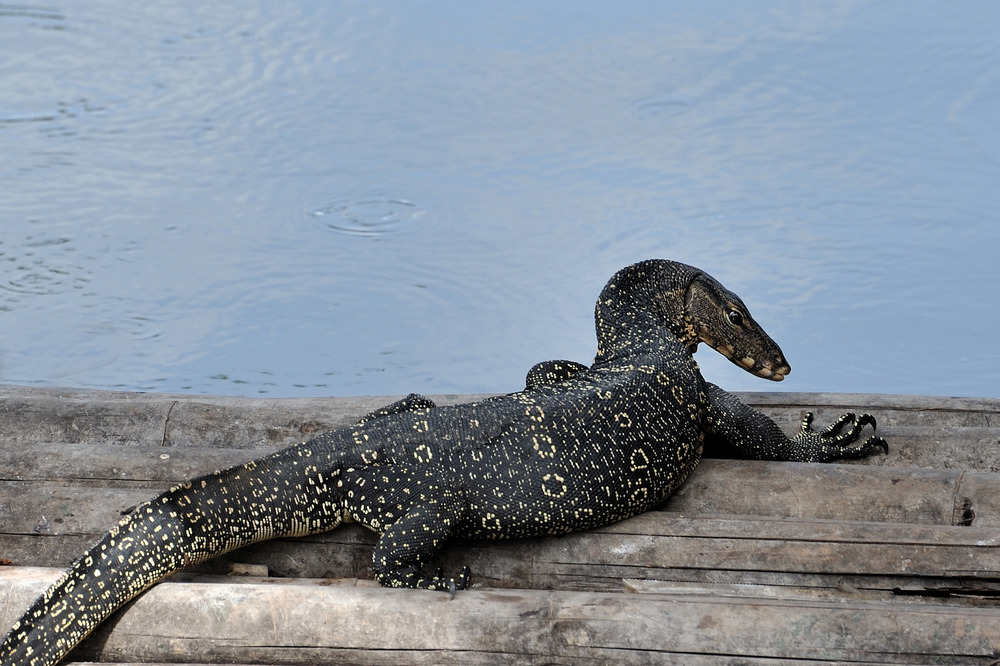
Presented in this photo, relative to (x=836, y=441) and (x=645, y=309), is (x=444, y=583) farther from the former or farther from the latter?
(x=836, y=441)

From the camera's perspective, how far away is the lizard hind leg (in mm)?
4055

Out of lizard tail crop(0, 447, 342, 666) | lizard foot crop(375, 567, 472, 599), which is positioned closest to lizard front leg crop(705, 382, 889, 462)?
lizard foot crop(375, 567, 472, 599)

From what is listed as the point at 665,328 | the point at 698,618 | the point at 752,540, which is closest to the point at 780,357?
the point at 665,328

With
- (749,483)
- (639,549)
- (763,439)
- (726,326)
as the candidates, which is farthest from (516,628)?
(726,326)

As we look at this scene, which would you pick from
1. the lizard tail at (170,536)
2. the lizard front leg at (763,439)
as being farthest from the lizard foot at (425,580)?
the lizard front leg at (763,439)

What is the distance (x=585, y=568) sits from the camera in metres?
4.21

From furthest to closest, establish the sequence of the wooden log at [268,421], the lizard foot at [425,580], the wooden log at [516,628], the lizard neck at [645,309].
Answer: the lizard neck at [645,309], the wooden log at [268,421], the lizard foot at [425,580], the wooden log at [516,628]

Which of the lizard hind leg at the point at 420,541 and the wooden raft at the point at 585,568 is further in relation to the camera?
the lizard hind leg at the point at 420,541

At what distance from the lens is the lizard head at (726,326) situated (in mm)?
5477

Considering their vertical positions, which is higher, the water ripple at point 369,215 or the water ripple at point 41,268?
the water ripple at point 369,215

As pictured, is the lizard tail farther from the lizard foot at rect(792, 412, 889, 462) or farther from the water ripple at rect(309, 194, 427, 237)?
the water ripple at rect(309, 194, 427, 237)

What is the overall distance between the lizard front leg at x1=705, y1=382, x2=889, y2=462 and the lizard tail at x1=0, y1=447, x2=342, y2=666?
5.55 ft

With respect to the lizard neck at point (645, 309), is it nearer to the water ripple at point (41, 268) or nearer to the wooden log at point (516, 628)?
the wooden log at point (516, 628)

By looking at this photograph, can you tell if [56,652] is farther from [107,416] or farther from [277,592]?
[107,416]
